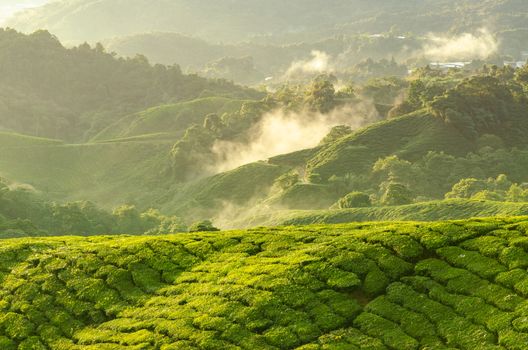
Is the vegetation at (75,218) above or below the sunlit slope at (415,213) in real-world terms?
below

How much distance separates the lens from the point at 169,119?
16800 cm

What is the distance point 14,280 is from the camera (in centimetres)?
3309

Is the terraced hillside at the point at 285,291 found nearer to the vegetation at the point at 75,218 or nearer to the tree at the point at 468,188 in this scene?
the tree at the point at 468,188

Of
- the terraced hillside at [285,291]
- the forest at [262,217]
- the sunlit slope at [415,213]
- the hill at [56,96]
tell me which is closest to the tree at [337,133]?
the forest at [262,217]

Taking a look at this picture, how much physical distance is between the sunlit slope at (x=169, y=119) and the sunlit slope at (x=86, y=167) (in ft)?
54.3

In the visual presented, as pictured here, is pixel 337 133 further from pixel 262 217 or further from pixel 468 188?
Result: pixel 468 188

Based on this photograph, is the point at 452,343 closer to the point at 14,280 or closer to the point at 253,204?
the point at 14,280

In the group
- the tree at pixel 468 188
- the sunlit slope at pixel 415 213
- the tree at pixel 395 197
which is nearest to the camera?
the sunlit slope at pixel 415 213

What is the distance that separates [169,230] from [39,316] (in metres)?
49.0

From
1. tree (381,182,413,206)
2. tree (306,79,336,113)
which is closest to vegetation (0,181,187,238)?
tree (381,182,413,206)

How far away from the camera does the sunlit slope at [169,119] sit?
164500mm

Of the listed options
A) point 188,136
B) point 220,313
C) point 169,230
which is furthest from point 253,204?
Answer: point 220,313

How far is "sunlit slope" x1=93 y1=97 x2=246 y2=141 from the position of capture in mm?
164500

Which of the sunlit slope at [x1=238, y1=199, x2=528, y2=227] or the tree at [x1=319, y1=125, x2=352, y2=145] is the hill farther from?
the sunlit slope at [x1=238, y1=199, x2=528, y2=227]
